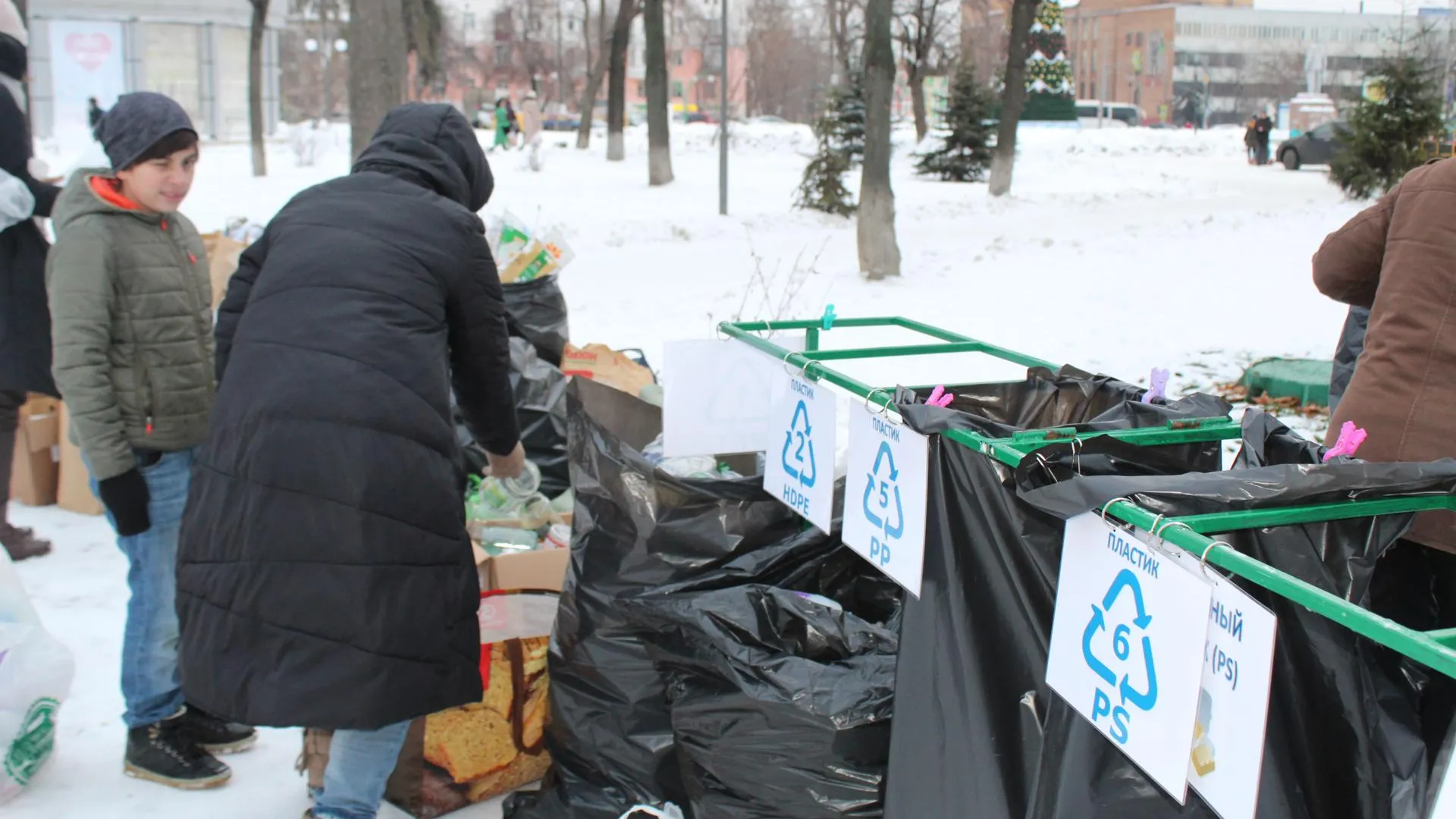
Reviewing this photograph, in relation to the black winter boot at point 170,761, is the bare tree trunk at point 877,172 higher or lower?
higher

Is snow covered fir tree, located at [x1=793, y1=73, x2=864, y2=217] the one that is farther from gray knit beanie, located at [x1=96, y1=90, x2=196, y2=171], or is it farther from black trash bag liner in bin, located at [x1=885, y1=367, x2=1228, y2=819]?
black trash bag liner in bin, located at [x1=885, y1=367, x2=1228, y2=819]

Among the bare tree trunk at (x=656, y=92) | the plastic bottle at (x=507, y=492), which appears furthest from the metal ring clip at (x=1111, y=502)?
the bare tree trunk at (x=656, y=92)

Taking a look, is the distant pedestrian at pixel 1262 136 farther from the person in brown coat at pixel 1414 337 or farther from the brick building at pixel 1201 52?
the brick building at pixel 1201 52

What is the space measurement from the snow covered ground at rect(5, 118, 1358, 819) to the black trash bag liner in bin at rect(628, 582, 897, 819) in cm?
74

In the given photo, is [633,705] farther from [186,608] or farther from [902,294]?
[902,294]

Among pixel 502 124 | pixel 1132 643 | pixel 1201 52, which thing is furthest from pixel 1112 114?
pixel 1132 643

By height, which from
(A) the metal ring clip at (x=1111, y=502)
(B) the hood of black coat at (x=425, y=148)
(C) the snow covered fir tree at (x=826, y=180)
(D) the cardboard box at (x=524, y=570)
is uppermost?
(C) the snow covered fir tree at (x=826, y=180)

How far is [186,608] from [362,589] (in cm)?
36

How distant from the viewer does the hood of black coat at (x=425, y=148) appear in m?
2.49

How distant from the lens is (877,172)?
34.1ft

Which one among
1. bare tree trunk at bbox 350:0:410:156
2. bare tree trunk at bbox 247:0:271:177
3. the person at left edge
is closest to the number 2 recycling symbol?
the person at left edge

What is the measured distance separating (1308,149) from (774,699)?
86.9ft

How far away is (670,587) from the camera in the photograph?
8.58 feet

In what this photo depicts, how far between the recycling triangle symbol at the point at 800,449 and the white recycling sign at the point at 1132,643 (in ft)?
2.69
